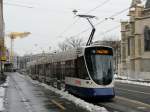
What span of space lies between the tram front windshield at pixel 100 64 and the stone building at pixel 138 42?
124ft

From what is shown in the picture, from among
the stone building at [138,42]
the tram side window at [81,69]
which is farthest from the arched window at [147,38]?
the tram side window at [81,69]

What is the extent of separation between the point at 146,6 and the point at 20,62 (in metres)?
112

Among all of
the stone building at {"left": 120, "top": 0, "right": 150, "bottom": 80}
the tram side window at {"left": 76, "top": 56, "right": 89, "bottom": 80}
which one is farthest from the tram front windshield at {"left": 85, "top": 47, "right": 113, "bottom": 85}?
the stone building at {"left": 120, "top": 0, "right": 150, "bottom": 80}

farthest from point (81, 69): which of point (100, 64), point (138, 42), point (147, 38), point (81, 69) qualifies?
point (138, 42)

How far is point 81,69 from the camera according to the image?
23.3 m

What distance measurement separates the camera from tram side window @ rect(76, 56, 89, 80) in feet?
74.2

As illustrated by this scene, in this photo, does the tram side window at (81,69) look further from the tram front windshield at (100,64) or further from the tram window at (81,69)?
the tram front windshield at (100,64)

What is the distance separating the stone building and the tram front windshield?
3795 centimetres

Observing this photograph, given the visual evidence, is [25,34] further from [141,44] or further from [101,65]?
[101,65]

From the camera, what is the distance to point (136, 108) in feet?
62.2

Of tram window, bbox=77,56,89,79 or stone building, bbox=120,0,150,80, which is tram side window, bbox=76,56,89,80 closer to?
tram window, bbox=77,56,89,79

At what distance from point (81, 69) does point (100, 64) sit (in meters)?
1.23

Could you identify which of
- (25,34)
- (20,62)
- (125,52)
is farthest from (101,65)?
(20,62)

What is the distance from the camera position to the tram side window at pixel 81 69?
74.2 feet
